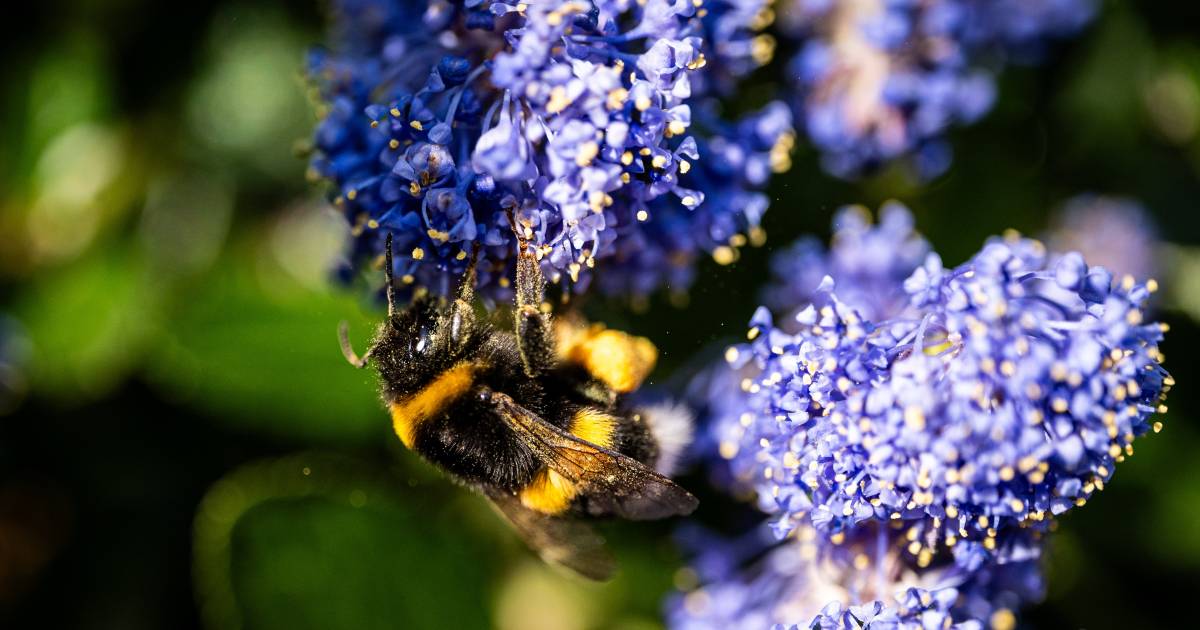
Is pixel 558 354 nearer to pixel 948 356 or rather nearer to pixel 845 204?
pixel 948 356

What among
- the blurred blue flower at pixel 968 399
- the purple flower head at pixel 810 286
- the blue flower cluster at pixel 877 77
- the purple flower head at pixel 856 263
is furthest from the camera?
the blue flower cluster at pixel 877 77

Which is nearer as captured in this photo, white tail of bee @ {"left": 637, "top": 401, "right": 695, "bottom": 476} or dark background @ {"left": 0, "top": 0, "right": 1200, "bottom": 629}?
white tail of bee @ {"left": 637, "top": 401, "right": 695, "bottom": 476}

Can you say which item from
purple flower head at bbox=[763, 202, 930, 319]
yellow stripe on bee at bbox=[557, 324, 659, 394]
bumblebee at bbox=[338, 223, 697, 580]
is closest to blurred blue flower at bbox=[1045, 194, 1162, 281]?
purple flower head at bbox=[763, 202, 930, 319]

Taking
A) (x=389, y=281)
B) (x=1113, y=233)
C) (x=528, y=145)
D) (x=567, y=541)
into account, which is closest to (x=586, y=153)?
(x=528, y=145)

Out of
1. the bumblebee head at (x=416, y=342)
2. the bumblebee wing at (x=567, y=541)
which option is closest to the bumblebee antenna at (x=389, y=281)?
the bumblebee head at (x=416, y=342)

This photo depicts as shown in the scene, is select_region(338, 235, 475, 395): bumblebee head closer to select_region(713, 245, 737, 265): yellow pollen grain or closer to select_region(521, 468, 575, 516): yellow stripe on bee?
select_region(521, 468, 575, 516): yellow stripe on bee

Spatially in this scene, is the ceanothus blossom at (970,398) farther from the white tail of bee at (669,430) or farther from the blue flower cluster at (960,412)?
the white tail of bee at (669,430)

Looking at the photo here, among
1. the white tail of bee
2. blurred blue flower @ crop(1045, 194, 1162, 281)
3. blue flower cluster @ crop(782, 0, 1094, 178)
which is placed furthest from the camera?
blurred blue flower @ crop(1045, 194, 1162, 281)
